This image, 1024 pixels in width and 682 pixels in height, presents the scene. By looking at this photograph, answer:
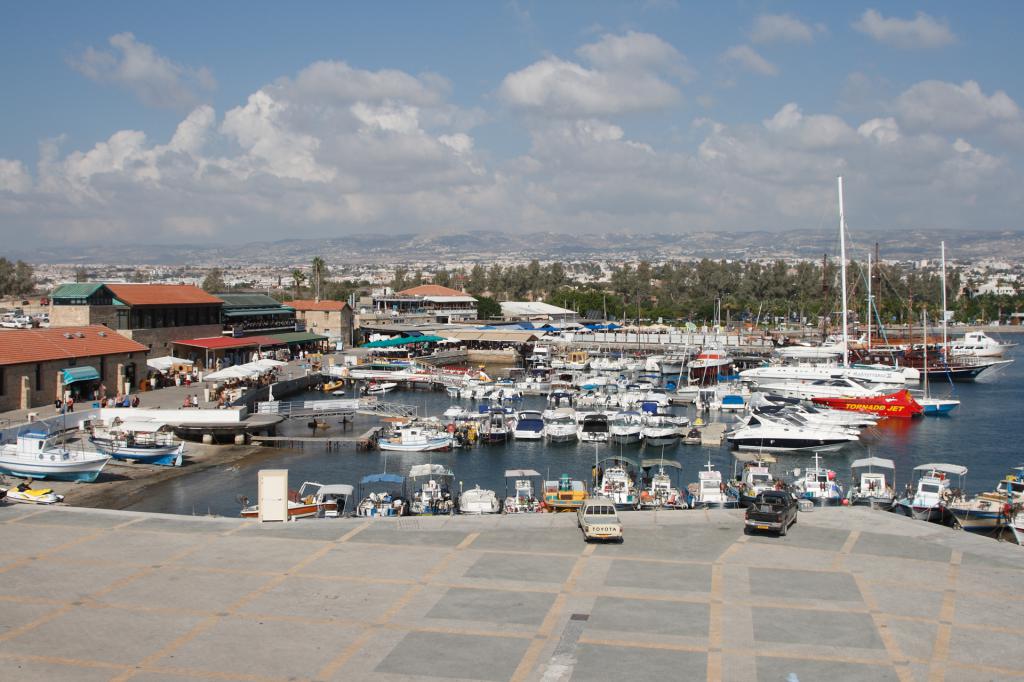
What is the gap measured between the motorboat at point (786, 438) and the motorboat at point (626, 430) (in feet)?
15.7

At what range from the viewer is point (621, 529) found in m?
24.1

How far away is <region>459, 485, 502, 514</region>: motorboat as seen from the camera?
33.1m

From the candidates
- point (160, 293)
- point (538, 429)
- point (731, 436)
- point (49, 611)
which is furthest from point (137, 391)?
point (49, 611)

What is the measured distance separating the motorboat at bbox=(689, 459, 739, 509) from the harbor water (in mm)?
7315

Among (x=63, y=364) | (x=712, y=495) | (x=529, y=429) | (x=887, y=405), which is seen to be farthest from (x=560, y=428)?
(x=63, y=364)

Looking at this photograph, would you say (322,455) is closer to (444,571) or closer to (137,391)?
(137,391)

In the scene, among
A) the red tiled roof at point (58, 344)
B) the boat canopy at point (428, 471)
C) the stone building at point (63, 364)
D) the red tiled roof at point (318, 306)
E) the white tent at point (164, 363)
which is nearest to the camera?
the boat canopy at point (428, 471)

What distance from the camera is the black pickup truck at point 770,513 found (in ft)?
79.2

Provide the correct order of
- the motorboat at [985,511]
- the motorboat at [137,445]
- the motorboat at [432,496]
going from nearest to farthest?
the motorboat at [985,511] < the motorboat at [432,496] < the motorboat at [137,445]

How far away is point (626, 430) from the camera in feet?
163

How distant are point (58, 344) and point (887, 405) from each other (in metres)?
49.4

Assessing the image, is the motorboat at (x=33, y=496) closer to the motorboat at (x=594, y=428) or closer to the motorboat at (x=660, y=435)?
the motorboat at (x=594, y=428)

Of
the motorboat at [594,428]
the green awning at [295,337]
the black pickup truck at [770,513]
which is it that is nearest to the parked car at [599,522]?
the black pickup truck at [770,513]

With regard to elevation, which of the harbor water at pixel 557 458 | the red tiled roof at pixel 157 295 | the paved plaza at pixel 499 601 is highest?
the red tiled roof at pixel 157 295
